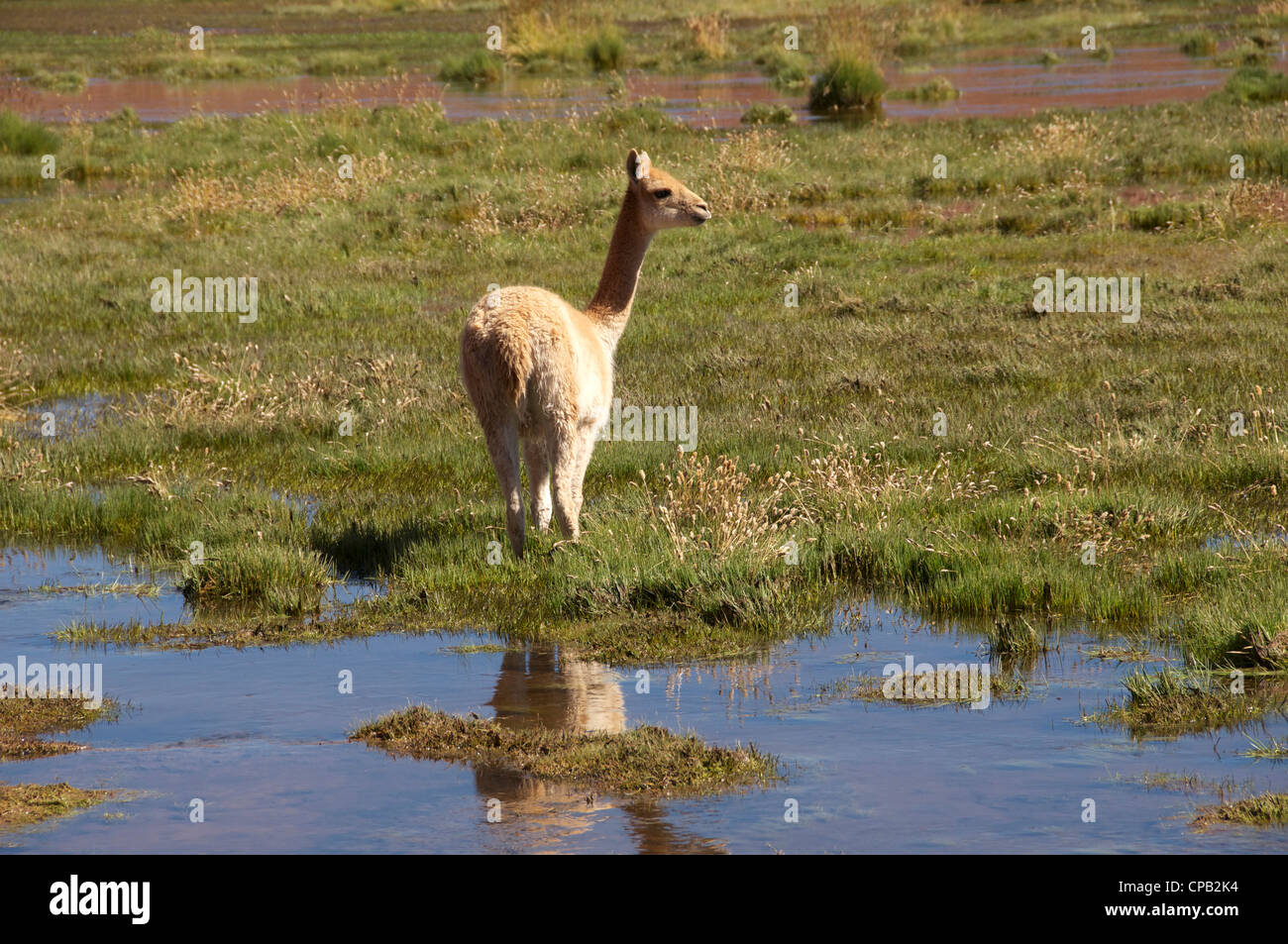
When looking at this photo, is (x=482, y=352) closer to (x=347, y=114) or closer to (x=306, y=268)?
(x=306, y=268)

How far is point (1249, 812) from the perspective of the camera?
18.2 feet

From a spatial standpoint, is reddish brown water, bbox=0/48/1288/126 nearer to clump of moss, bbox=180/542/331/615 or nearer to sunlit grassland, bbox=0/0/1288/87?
sunlit grassland, bbox=0/0/1288/87

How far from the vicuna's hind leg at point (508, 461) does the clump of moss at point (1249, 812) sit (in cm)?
452

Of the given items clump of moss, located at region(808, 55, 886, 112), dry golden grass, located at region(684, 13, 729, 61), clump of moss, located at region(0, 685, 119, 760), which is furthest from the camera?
dry golden grass, located at region(684, 13, 729, 61)

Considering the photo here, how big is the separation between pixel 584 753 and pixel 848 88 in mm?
32486

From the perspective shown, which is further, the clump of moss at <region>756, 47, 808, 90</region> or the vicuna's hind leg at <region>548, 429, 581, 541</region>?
the clump of moss at <region>756, 47, 808, 90</region>

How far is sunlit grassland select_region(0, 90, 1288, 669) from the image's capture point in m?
8.87

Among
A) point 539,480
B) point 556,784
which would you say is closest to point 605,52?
point 539,480

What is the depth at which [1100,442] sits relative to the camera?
1137 centimetres

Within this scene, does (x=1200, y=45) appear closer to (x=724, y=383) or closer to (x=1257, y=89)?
(x=1257, y=89)

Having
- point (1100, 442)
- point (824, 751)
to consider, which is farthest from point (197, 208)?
point (824, 751)

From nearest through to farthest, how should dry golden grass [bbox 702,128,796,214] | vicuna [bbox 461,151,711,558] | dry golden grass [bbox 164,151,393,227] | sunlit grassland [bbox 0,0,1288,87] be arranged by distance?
vicuna [bbox 461,151,711,558]
dry golden grass [bbox 702,128,796,214]
dry golden grass [bbox 164,151,393,227]
sunlit grassland [bbox 0,0,1288,87]

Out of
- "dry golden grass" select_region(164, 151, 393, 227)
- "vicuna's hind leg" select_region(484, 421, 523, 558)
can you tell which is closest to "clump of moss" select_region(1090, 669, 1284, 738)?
"vicuna's hind leg" select_region(484, 421, 523, 558)
